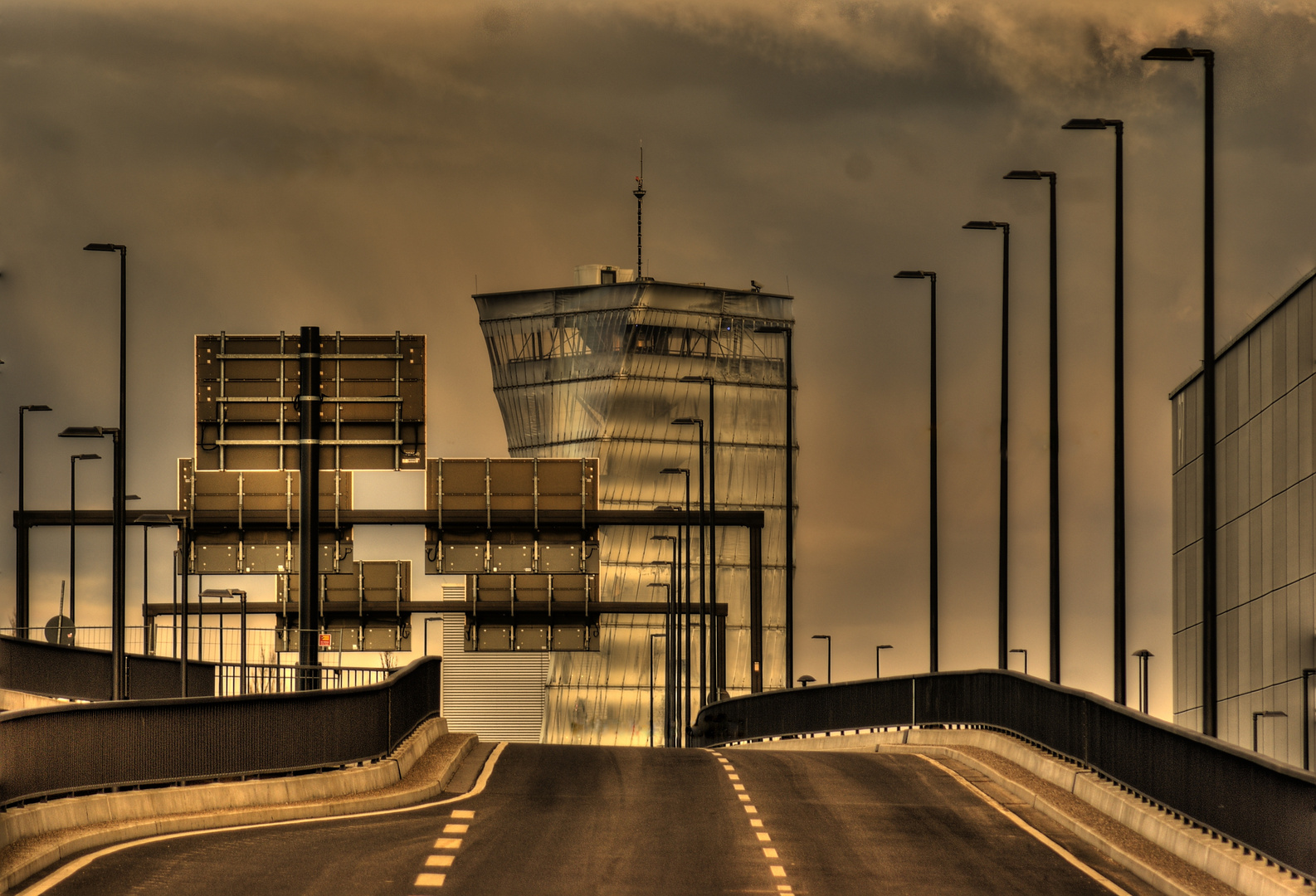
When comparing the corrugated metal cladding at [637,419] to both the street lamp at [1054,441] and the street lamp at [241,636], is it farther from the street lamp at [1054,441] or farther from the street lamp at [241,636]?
the street lamp at [1054,441]

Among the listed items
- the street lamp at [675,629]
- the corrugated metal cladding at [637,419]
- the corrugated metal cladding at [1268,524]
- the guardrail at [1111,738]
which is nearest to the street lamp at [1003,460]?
the guardrail at [1111,738]

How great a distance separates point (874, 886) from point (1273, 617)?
56.9 metres

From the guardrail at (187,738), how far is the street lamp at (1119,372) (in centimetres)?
1137

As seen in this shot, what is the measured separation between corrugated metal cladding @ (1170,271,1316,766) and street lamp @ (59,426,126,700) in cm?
3675

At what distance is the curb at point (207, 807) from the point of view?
19266mm

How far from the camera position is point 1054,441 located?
121 feet

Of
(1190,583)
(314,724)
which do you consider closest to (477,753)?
(314,724)

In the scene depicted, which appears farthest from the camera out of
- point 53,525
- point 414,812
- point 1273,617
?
point 1273,617

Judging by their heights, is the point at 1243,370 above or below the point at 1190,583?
above

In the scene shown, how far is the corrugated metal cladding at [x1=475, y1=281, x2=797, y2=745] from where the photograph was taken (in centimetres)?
16062

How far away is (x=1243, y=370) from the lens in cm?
7700

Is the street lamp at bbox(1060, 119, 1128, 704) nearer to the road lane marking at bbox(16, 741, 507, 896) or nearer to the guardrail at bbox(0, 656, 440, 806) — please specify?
the road lane marking at bbox(16, 741, 507, 896)

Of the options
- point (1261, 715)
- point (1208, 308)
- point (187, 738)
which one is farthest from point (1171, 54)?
point (1261, 715)

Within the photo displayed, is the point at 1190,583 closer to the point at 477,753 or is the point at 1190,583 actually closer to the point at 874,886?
the point at 477,753
